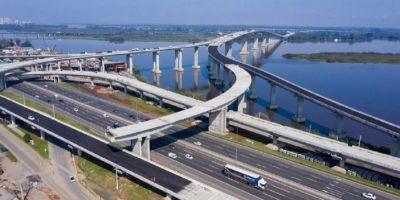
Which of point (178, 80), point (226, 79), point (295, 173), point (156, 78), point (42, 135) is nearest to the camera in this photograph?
point (295, 173)

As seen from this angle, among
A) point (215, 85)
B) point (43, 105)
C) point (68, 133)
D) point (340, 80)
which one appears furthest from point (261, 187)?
point (340, 80)

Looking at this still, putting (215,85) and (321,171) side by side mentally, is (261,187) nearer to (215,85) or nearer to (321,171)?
(321,171)

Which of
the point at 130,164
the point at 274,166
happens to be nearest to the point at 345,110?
the point at 274,166

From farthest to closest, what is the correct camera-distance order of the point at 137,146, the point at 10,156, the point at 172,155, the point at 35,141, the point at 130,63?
the point at 130,63 → the point at 35,141 → the point at 10,156 → the point at 172,155 → the point at 137,146

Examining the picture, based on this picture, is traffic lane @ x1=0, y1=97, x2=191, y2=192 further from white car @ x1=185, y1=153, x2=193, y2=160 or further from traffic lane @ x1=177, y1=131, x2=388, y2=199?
traffic lane @ x1=177, y1=131, x2=388, y2=199

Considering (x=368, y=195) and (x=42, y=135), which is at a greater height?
(x=42, y=135)

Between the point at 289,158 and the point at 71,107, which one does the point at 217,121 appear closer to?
the point at 289,158

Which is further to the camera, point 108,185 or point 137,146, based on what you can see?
point 137,146
